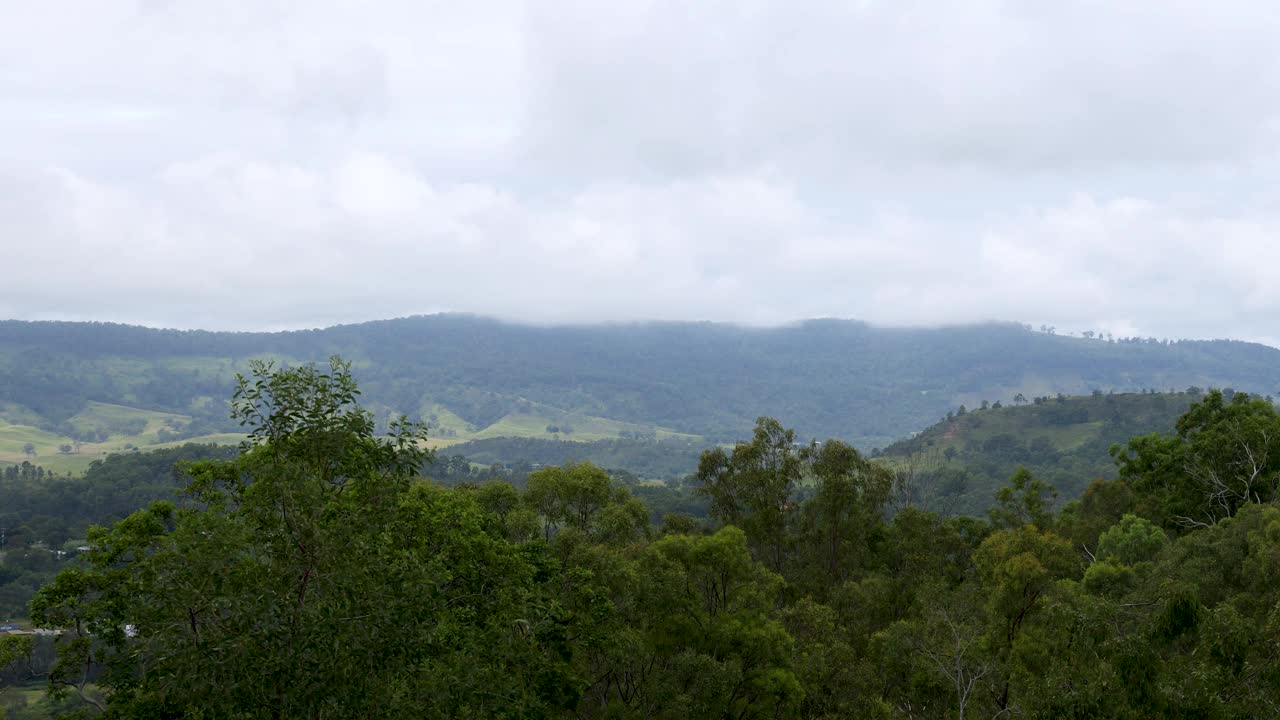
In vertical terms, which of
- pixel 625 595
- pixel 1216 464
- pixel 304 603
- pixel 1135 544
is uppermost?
pixel 304 603

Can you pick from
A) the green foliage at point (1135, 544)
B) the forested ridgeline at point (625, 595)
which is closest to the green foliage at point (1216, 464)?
the forested ridgeline at point (625, 595)

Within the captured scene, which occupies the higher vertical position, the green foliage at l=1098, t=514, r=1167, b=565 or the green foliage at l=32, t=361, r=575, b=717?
the green foliage at l=32, t=361, r=575, b=717

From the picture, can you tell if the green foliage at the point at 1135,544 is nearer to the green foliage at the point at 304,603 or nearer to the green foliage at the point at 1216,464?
the green foliage at the point at 1216,464

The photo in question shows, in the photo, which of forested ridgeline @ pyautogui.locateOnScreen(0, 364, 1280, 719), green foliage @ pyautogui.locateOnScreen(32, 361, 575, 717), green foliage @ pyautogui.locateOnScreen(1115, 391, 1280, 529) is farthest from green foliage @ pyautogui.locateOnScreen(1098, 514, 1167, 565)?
green foliage @ pyautogui.locateOnScreen(32, 361, 575, 717)

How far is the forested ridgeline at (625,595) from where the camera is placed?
1218cm

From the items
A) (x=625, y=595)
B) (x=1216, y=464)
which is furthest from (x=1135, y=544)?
(x=625, y=595)

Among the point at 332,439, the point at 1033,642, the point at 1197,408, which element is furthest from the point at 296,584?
the point at 1197,408

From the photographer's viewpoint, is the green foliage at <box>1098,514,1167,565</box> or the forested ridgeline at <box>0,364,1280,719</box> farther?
the green foliage at <box>1098,514,1167,565</box>

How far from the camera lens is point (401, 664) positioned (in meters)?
13.1

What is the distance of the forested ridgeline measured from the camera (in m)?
12.2

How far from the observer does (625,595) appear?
27.3 metres

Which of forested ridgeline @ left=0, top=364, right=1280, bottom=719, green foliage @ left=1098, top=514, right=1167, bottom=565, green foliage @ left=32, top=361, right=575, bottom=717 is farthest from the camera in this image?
green foliage @ left=1098, top=514, right=1167, bottom=565

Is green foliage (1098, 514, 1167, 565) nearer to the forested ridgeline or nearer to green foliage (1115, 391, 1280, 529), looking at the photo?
the forested ridgeline

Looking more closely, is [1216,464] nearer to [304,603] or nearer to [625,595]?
[625,595]
